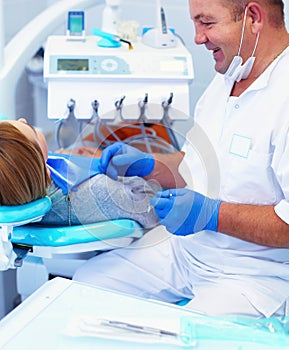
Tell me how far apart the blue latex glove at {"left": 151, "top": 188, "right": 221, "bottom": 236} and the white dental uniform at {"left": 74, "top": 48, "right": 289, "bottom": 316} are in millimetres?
113

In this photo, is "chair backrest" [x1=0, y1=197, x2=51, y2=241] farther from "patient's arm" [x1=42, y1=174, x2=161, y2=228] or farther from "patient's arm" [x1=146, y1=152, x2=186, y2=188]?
"patient's arm" [x1=146, y1=152, x2=186, y2=188]

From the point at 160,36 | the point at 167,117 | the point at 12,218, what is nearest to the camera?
the point at 12,218

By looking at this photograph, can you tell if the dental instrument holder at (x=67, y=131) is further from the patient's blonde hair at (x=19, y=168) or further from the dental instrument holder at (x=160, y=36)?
the patient's blonde hair at (x=19, y=168)

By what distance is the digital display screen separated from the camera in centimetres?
198

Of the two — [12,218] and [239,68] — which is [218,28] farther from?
[12,218]

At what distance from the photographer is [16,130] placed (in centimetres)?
144

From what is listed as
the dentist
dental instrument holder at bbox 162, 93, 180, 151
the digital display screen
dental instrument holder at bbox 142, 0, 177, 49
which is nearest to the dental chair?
the dentist

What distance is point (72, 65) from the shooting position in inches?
78.5

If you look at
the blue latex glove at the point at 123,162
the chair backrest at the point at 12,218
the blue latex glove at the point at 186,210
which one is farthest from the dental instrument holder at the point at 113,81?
the chair backrest at the point at 12,218

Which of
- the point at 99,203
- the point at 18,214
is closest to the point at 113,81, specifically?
the point at 99,203

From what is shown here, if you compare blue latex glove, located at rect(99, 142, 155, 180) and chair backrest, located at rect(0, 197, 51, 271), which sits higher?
blue latex glove, located at rect(99, 142, 155, 180)

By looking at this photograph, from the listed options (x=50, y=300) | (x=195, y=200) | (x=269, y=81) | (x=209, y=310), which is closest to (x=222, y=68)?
(x=269, y=81)

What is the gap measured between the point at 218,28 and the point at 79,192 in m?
0.63

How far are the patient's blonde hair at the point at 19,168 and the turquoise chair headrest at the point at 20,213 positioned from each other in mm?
22
